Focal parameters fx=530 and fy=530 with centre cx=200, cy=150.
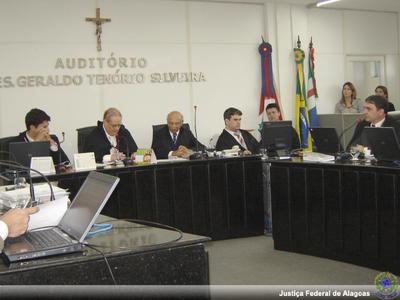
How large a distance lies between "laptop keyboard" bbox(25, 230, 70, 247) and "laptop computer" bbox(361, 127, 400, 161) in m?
2.88

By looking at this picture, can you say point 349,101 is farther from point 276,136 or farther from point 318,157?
point 318,157

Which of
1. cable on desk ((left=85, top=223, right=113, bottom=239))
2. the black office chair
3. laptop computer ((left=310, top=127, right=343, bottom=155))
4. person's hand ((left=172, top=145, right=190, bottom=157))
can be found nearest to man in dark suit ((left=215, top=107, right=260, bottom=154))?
person's hand ((left=172, top=145, right=190, bottom=157))

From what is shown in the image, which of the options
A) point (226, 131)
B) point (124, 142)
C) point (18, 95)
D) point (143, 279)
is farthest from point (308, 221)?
point (18, 95)

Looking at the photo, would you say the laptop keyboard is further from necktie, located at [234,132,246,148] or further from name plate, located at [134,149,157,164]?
necktie, located at [234,132,246,148]

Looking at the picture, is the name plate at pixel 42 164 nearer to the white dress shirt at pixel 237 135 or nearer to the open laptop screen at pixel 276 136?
the open laptop screen at pixel 276 136

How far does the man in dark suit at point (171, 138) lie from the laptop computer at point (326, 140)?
158 cm

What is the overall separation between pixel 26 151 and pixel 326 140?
2.68 metres

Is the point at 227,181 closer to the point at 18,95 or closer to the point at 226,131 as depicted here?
the point at 226,131

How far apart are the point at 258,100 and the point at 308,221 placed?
372cm

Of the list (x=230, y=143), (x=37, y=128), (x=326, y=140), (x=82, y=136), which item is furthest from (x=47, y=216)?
(x=230, y=143)

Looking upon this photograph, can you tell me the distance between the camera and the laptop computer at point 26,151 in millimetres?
4570

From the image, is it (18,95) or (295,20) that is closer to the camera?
(18,95)

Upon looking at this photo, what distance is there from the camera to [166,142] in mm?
6070

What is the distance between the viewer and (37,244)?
1.77 m
